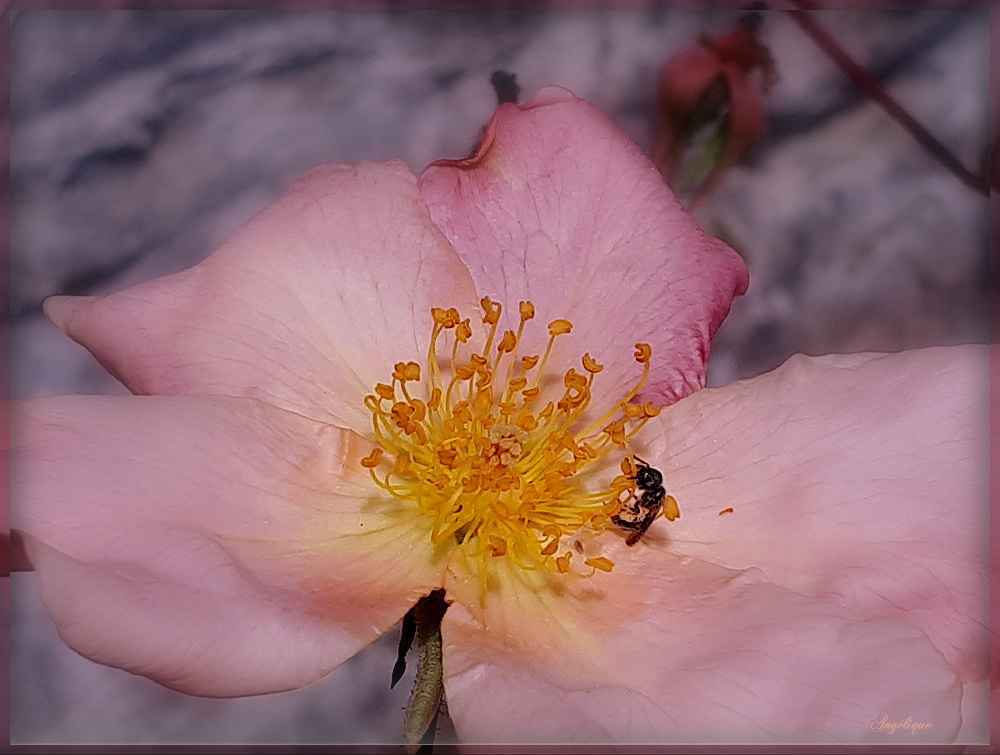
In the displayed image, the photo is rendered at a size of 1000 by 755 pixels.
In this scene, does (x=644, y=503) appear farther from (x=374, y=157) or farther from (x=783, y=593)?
(x=374, y=157)

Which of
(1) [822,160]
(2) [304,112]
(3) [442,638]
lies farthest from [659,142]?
(3) [442,638]

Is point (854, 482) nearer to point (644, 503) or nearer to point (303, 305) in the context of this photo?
point (644, 503)

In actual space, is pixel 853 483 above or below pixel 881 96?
below

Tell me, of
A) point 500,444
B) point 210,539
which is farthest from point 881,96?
point 210,539

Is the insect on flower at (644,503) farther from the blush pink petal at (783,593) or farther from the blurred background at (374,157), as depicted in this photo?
the blurred background at (374,157)

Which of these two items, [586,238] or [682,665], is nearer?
[682,665]

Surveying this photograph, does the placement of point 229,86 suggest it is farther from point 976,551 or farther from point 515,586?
point 976,551
